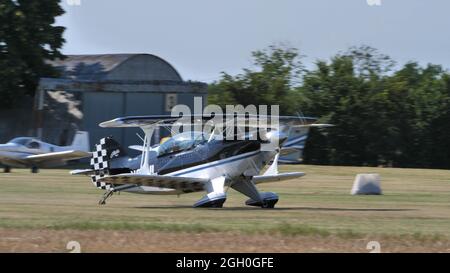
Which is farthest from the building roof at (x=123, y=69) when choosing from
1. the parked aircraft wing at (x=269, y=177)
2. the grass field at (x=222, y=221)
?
the parked aircraft wing at (x=269, y=177)

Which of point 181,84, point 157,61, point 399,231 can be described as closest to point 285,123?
point 399,231

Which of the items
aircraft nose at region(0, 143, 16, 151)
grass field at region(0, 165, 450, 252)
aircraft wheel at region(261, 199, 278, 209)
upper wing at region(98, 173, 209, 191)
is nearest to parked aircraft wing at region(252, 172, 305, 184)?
grass field at region(0, 165, 450, 252)

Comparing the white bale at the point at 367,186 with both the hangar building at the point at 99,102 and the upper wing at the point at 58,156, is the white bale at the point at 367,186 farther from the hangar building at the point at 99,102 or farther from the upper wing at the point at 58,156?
the hangar building at the point at 99,102

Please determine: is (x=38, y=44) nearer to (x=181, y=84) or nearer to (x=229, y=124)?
(x=181, y=84)

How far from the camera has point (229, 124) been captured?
73.4 feet

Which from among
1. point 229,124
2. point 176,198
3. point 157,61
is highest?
point 157,61

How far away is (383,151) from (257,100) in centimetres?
959

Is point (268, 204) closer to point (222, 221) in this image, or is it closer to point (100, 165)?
point (100, 165)

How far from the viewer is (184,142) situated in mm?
22938

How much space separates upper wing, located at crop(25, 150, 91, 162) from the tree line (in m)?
18.6

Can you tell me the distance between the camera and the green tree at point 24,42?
51719 millimetres

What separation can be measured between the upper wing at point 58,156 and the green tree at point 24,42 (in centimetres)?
917

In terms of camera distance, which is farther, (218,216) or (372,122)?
(372,122)

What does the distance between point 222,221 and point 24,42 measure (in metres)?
37.2
